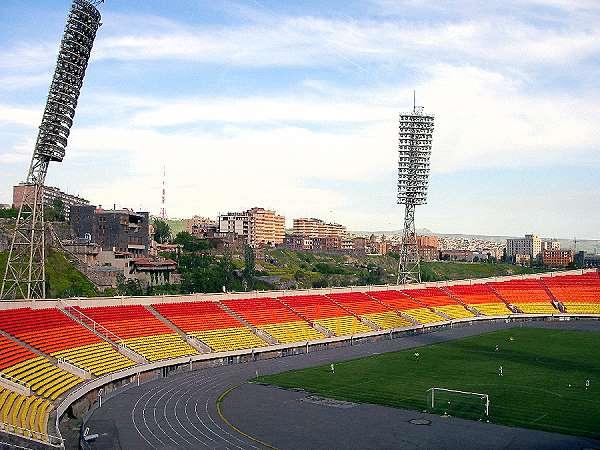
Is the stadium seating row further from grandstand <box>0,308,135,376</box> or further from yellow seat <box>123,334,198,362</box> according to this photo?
yellow seat <box>123,334,198,362</box>

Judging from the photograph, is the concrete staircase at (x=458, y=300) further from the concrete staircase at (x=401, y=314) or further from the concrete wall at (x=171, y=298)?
the concrete staircase at (x=401, y=314)

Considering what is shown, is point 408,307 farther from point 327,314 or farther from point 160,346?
point 160,346

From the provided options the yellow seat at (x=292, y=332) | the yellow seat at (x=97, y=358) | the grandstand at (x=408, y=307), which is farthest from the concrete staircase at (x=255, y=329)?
the grandstand at (x=408, y=307)

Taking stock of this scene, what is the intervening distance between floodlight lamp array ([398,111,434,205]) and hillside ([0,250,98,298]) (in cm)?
4596

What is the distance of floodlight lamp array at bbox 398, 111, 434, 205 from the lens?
9538 centimetres

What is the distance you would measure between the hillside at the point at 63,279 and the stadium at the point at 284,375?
28.6 meters

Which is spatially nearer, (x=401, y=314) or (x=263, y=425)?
(x=263, y=425)

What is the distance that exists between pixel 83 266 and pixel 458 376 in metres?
70.0

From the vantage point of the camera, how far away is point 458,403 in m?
41.4

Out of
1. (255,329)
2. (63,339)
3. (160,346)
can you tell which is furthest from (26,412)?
(255,329)

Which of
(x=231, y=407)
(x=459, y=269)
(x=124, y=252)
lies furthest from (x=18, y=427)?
(x=459, y=269)

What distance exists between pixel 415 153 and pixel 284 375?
2081 inches

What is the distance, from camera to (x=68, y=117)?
188 ft

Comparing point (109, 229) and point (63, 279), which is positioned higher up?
point (109, 229)
